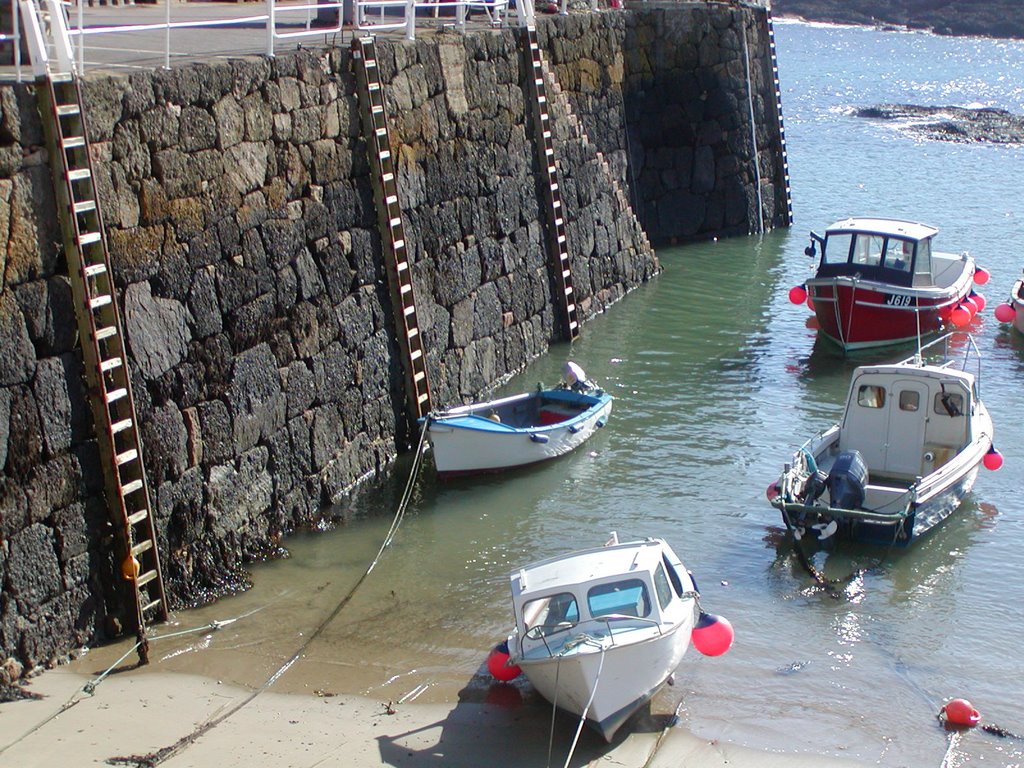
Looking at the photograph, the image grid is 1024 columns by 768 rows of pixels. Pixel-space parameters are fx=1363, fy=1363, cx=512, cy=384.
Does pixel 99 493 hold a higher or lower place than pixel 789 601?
higher

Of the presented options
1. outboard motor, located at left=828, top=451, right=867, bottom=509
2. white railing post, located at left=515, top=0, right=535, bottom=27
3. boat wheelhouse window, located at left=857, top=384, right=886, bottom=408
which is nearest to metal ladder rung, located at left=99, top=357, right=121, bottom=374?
outboard motor, located at left=828, top=451, right=867, bottom=509

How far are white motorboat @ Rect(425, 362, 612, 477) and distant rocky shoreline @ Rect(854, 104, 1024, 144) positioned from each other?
38631 mm

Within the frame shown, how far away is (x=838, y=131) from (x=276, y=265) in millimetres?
45057

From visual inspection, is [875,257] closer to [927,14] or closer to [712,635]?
[712,635]

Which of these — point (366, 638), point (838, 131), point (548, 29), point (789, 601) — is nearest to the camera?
point (366, 638)

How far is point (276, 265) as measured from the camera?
15.2m

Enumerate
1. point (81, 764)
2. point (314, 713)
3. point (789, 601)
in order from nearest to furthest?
point (81, 764)
point (314, 713)
point (789, 601)

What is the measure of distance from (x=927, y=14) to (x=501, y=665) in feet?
350

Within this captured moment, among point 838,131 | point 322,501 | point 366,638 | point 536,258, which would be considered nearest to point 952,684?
point 366,638

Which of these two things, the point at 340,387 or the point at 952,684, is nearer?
the point at 952,684

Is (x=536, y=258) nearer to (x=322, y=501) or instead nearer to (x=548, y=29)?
(x=548, y=29)

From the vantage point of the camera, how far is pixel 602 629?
11305 millimetres

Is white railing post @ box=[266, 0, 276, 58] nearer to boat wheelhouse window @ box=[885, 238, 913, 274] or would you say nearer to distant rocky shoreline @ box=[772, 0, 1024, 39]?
boat wheelhouse window @ box=[885, 238, 913, 274]

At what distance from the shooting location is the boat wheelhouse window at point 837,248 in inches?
945
